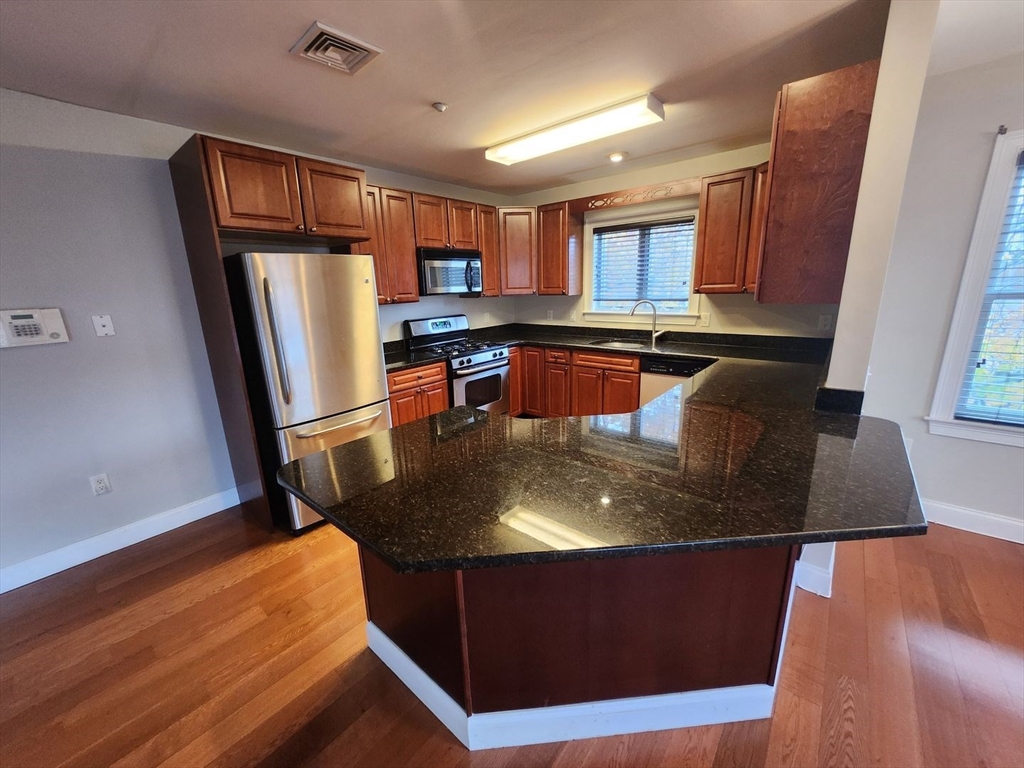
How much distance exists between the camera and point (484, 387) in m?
3.70

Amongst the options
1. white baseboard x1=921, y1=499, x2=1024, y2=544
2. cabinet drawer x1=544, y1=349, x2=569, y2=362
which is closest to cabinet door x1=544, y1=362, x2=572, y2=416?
cabinet drawer x1=544, y1=349, x2=569, y2=362

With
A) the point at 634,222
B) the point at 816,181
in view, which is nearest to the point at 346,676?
the point at 816,181

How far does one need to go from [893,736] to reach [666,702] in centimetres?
75

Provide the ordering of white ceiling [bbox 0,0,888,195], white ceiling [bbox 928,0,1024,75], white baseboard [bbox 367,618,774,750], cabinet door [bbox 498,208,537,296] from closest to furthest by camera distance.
A: white baseboard [bbox 367,618,774,750]
white ceiling [bbox 0,0,888,195]
white ceiling [bbox 928,0,1024,75]
cabinet door [bbox 498,208,537,296]

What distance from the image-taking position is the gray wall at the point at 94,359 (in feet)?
6.47

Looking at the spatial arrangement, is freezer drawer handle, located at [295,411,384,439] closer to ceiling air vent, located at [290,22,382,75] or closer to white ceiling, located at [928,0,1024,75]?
ceiling air vent, located at [290,22,382,75]


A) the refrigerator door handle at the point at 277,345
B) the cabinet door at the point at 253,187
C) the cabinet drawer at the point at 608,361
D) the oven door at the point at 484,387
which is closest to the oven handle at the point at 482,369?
the oven door at the point at 484,387

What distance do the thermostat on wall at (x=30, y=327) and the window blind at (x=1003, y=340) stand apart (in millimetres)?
4909

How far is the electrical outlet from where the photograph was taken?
2246 mm

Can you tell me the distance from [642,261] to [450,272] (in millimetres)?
1811

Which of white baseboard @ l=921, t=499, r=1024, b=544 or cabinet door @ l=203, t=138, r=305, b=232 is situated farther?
white baseboard @ l=921, t=499, r=1024, b=544

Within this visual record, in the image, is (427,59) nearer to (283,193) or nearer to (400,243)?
(283,193)

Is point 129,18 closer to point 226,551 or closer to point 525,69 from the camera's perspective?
point 525,69

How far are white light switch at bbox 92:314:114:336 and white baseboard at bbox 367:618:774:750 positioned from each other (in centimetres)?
255
